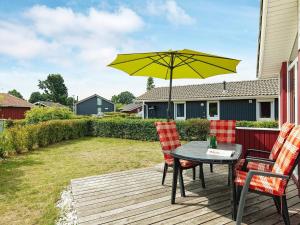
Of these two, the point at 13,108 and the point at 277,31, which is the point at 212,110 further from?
the point at 13,108

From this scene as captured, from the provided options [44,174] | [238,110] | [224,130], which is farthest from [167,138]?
[238,110]

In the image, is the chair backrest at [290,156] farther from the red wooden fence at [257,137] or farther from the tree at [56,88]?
the tree at [56,88]

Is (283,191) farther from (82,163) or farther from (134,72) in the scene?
(82,163)

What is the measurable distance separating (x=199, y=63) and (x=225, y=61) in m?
0.81

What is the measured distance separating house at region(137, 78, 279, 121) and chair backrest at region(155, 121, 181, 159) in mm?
15902

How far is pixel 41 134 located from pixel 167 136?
926 centimetres

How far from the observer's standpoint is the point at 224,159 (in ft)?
11.4

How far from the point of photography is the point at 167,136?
5348 mm

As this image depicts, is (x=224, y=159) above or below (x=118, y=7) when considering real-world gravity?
below

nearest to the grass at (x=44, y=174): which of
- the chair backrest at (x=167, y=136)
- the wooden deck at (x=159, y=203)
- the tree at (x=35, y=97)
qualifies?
the wooden deck at (x=159, y=203)

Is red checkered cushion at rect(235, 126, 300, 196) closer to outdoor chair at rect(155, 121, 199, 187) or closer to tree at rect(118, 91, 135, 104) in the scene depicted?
outdoor chair at rect(155, 121, 199, 187)

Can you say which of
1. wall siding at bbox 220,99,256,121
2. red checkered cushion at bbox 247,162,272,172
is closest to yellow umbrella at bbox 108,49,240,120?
red checkered cushion at bbox 247,162,272,172

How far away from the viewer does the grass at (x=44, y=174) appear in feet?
14.1

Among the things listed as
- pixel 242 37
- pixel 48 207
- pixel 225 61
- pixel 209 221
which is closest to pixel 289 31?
pixel 225 61
